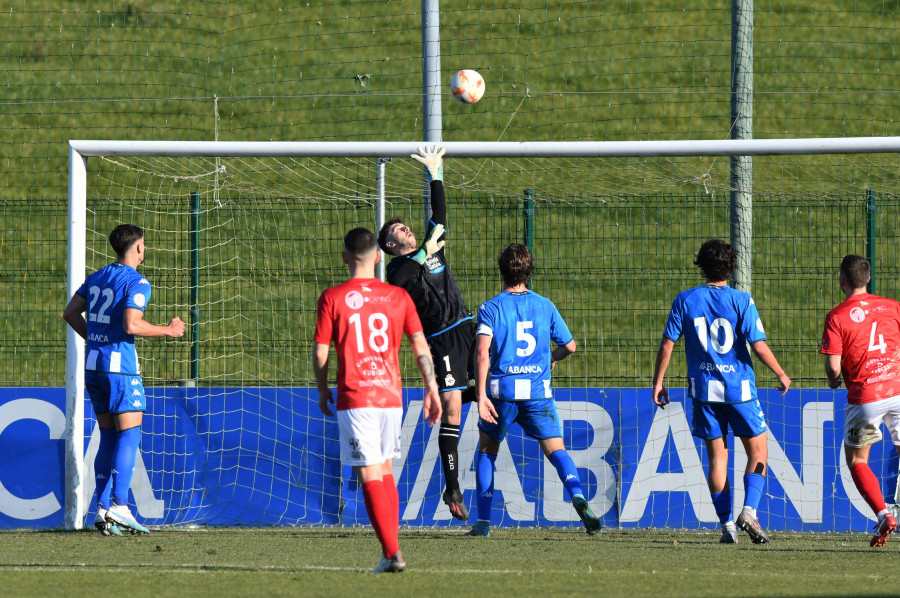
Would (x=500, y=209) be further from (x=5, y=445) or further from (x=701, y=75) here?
(x=701, y=75)

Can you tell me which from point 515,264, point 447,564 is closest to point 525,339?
point 515,264

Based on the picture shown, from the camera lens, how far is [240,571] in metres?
5.60

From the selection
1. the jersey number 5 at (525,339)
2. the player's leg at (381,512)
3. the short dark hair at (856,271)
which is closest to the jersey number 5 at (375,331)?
the player's leg at (381,512)

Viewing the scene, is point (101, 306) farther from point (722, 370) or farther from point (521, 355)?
point (722, 370)

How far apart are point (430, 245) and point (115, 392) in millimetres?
2282

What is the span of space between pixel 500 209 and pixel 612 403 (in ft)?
6.30

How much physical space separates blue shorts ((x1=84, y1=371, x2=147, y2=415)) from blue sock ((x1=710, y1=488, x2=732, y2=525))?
148 inches

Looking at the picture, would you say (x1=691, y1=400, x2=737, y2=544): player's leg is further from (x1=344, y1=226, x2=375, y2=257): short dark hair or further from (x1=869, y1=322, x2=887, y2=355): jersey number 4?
(x1=344, y1=226, x2=375, y2=257): short dark hair

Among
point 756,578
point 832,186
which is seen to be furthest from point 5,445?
point 832,186

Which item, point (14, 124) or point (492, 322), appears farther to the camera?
point (14, 124)

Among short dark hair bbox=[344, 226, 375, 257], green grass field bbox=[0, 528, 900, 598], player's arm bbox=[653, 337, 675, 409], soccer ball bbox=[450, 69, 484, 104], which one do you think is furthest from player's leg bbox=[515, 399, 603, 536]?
soccer ball bbox=[450, 69, 484, 104]

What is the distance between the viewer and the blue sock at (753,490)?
6816 mm

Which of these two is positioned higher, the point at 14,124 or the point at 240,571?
the point at 14,124

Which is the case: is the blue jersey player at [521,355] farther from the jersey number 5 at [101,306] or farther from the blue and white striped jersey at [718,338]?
the jersey number 5 at [101,306]
